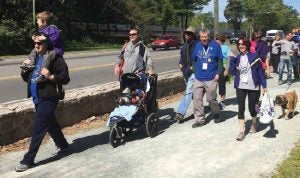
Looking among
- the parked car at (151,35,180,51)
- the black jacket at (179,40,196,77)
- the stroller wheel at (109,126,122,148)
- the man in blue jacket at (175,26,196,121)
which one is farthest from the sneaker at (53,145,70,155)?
the parked car at (151,35,180,51)

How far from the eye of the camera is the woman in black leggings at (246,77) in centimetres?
784

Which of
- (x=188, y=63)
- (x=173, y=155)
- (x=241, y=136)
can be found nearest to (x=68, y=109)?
(x=188, y=63)

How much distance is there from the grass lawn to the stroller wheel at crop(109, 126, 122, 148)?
2.53 metres

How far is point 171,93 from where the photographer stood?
12.7 metres

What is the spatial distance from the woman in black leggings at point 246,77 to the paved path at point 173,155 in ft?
1.71

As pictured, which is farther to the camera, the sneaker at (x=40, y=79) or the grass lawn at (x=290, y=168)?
the sneaker at (x=40, y=79)

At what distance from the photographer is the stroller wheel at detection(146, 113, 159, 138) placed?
7.85 metres

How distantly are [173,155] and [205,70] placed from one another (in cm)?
242

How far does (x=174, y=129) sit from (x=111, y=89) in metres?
2.02

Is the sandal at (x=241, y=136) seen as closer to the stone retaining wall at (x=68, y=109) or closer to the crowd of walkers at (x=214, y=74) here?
the crowd of walkers at (x=214, y=74)

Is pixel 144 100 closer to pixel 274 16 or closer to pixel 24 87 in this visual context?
pixel 24 87

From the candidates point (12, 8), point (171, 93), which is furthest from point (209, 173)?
point (12, 8)

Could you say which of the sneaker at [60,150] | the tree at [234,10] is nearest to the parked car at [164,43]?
the sneaker at [60,150]

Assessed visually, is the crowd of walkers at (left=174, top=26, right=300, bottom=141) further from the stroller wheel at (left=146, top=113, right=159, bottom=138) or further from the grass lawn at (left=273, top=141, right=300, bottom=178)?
the grass lawn at (left=273, top=141, right=300, bottom=178)
